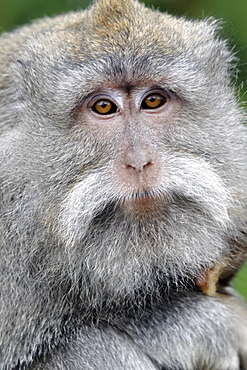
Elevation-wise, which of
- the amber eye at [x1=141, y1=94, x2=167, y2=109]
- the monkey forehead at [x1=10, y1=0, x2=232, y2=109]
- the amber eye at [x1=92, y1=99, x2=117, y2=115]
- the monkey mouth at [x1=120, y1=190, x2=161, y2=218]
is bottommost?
the monkey mouth at [x1=120, y1=190, x2=161, y2=218]

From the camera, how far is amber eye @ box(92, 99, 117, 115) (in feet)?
12.5

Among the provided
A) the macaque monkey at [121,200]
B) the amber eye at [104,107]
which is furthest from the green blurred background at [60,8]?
the amber eye at [104,107]

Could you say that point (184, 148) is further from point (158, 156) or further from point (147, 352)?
point (147, 352)

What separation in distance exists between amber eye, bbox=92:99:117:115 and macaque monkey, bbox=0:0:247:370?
A: 0.5 inches

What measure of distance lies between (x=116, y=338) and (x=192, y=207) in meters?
0.93

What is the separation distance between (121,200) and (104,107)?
0.60 meters

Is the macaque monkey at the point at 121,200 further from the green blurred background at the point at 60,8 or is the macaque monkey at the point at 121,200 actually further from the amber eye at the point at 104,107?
the green blurred background at the point at 60,8

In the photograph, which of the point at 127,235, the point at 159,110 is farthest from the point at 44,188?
the point at 159,110

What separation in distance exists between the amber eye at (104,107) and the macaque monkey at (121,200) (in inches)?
0.5

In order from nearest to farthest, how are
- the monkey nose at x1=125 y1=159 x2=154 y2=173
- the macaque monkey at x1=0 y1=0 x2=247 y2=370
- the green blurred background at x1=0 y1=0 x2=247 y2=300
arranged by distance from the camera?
the monkey nose at x1=125 y1=159 x2=154 y2=173
the macaque monkey at x1=0 y1=0 x2=247 y2=370
the green blurred background at x1=0 y1=0 x2=247 y2=300

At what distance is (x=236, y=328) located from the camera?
411 centimetres

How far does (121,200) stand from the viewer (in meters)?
3.59

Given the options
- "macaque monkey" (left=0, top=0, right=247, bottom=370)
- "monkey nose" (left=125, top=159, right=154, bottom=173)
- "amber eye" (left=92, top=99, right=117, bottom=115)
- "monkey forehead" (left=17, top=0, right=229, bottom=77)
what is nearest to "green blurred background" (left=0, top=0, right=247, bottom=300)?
"monkey forehead" (left=17, top=0, right=229, bottom=77)

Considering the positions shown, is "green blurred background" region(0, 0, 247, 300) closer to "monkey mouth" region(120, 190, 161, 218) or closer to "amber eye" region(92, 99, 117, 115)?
"amber eye" region(92, 99, 117, 115)
